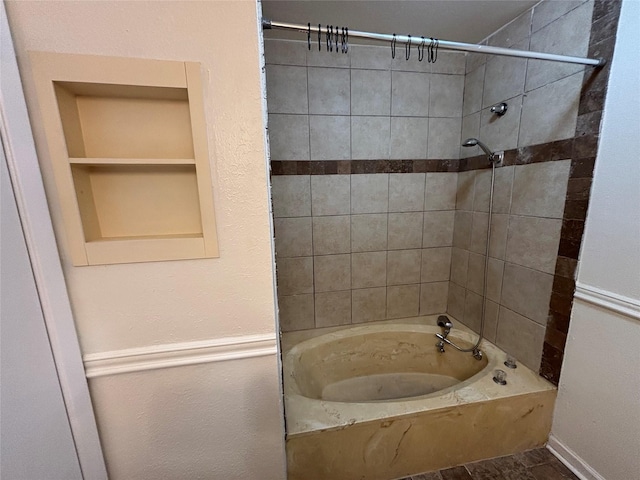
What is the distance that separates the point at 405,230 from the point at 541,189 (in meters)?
0.80

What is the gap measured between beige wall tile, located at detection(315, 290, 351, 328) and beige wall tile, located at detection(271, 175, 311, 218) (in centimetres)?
63

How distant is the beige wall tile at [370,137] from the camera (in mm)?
1771

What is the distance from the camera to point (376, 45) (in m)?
1.68

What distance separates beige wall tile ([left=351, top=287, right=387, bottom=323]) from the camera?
200 cm

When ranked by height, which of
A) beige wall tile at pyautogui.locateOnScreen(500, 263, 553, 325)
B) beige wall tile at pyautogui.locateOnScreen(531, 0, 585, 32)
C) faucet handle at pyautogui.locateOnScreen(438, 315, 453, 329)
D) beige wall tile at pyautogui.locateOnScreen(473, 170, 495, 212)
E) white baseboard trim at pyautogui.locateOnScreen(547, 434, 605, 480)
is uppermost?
beige wall tile at pyautogui.locateOnScreen(531, 0, 585, 32)

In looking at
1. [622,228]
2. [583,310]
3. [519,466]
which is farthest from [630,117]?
[519,466]

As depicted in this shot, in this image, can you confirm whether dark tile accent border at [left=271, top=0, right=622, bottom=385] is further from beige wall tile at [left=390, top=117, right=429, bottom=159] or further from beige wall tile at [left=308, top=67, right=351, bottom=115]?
beige wall tile at [left=308, top=67, right=351, bottom=115]

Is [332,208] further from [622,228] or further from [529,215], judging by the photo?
[622,228]

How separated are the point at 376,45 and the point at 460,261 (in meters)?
1.57

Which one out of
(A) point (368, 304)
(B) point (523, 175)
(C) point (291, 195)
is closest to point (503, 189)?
(B) point (523, 175)

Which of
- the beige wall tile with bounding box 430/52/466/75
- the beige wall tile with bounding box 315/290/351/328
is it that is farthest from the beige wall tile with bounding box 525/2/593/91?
the beige wall tile with bounding box 315/290/351/328

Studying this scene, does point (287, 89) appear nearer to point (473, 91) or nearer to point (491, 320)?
point (473, 91)

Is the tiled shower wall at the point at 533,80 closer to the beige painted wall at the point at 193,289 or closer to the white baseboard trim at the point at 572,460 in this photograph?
the beige painted wall at the point at 193,289

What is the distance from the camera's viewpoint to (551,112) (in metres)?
1.30
